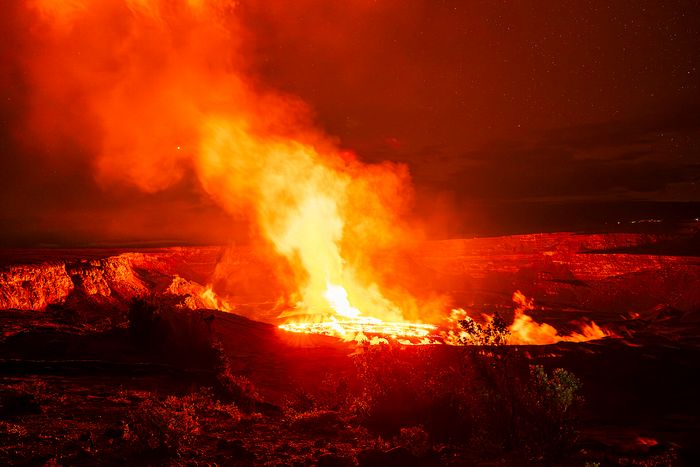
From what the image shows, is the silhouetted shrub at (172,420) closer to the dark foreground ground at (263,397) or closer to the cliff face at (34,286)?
the dark foreground ground at (263,397)

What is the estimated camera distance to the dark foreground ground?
7.55 m

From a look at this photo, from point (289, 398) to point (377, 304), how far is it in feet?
68.7

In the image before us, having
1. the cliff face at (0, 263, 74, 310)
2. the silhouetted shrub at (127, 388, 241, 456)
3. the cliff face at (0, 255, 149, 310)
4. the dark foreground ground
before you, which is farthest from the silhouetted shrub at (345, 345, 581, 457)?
the cliff face at (0, 255, 149, 310)

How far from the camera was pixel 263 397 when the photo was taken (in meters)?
13.3

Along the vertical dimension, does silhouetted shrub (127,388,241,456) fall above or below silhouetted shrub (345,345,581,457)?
below

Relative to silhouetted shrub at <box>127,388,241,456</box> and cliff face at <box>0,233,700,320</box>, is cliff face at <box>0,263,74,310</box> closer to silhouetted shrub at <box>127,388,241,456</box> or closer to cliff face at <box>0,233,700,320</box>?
cliff face at <box>0,233,700,320</box>

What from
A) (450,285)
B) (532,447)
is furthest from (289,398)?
(450,285)

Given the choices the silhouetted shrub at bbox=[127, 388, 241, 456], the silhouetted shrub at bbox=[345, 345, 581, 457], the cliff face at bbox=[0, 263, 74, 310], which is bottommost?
the silhouetted shrub at bbox=[127, 388, 241, 456]

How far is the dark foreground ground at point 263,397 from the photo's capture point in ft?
24.8

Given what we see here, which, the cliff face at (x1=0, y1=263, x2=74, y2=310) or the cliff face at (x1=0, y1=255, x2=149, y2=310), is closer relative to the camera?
the cliff face at (x1=0, y1=263, x2=74, y2=310)

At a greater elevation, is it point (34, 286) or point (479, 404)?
point (34, 286)

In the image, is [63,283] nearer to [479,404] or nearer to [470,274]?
[479,404]

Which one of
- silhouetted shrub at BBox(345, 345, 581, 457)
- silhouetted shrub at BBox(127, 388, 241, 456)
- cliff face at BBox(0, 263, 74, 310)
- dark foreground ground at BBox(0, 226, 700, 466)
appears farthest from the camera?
cliff face at BBox(0, 263, 74, 310)

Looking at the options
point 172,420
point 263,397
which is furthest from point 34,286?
point 172,420
